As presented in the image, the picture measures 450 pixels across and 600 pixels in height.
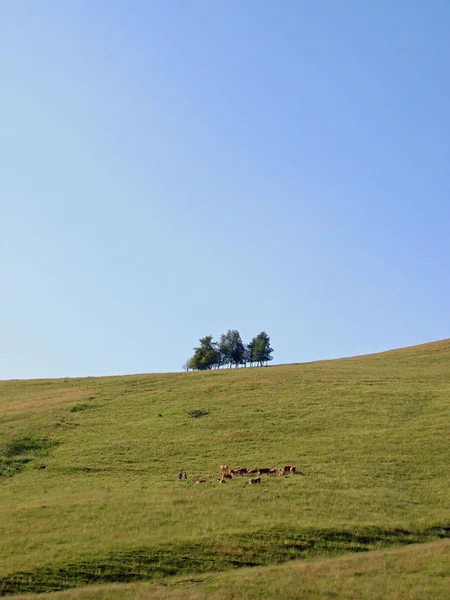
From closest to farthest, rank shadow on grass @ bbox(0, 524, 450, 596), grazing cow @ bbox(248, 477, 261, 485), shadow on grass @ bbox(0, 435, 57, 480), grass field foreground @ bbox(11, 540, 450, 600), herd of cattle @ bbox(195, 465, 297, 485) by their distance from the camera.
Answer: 1. grass field foreground @ bbox(11, 540, 450, 600)
2. shadow on grass @ bbox(0, 524, 450, 596)
3. grazing cow @ bbox(248, 477, 261, 485)
4. herd of cattle @ bbox(195, 465, 297, 485)
5. shadow on grass @ bbox(0, 435, 57, 480)

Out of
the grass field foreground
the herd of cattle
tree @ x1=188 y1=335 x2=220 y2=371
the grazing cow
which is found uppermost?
tree @ x1=188 y1=335 x2=220 y2=371

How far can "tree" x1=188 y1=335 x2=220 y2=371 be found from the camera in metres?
111

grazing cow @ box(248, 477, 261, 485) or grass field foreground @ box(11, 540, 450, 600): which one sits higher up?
grazing cow @ box(248, 477, 261, 485)

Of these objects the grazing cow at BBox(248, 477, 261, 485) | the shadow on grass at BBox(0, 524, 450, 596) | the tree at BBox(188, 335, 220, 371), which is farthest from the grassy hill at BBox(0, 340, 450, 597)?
the tree at BBox(188, 335, 220, 371)

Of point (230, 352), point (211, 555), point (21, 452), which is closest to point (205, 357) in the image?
point (230, 352)

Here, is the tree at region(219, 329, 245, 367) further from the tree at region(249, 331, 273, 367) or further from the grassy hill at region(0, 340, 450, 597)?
the grassy hill at region(0, 340, 450, 597)

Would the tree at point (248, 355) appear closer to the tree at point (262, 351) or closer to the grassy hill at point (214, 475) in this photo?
the tree at point (262, 351)

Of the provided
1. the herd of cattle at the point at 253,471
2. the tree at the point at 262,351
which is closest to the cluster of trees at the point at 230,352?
the tree at the point at 262,351

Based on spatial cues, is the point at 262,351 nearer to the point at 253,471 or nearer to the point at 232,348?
the point at 232,348

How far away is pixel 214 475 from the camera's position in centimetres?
3878

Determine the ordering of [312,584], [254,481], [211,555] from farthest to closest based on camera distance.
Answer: [254,481] → [211,555] → [312,584]

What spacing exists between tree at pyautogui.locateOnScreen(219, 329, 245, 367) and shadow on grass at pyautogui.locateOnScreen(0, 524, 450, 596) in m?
83.7

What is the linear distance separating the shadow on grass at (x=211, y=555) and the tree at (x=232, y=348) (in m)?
83.7

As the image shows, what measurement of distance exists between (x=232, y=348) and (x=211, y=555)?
286 feet
